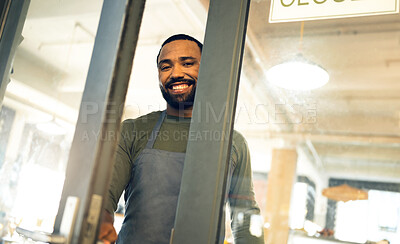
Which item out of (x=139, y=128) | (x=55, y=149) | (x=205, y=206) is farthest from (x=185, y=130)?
(x=55, y=149)

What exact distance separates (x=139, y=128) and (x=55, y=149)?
0.96 ft

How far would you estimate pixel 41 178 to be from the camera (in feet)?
4.20

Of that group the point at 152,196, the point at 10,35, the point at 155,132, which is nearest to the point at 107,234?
the point at 152,196

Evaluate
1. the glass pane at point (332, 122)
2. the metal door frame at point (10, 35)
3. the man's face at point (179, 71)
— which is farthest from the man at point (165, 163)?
the metal door frame at point (10, 35)

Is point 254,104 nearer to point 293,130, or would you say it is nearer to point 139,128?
point 293,130

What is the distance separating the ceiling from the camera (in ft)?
4.01

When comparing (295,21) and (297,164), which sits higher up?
(295,21)

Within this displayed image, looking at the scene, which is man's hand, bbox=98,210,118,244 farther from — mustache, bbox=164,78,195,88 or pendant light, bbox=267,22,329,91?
pendant light, bbox=267,22,329,91

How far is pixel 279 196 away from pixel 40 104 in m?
1.32

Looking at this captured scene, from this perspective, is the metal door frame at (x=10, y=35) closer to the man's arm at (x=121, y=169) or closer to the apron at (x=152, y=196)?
the man's arm at (x=121, y=169)

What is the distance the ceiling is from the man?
0.05m

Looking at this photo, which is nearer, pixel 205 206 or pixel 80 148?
pixel 80 148

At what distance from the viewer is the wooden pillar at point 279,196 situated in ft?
4.41

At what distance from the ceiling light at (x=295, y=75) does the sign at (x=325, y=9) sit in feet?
0.50
